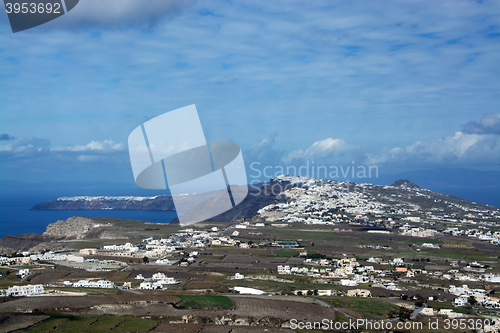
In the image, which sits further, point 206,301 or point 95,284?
point 95,284

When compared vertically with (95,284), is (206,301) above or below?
above

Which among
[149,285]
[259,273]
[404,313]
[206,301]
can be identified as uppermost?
[206,301]

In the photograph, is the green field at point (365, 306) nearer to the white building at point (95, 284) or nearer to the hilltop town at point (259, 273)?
the hilltop town at point (259, 273)

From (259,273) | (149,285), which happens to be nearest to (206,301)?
(149,285)

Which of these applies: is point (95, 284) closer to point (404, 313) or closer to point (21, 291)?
point (21, 291)

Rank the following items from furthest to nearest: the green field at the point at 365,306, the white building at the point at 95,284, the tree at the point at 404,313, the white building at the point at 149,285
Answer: the white building at the point at 149,285 → the white building at the point at 95,284 → the green field at the point at 365,306 → the tree at the point at 404,313

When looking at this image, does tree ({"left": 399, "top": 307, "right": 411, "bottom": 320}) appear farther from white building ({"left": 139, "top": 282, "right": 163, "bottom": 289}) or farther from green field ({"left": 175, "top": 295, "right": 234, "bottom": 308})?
white building ({"left": 139, "top": 282, "right": 163, "bottom": 289})

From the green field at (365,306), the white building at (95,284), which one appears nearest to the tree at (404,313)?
the green field at (365,306)

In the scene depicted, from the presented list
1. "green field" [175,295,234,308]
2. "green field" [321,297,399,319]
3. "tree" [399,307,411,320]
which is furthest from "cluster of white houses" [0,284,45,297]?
"tree" [399,307,411,320]

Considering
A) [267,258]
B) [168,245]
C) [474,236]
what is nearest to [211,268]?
[267,258]
